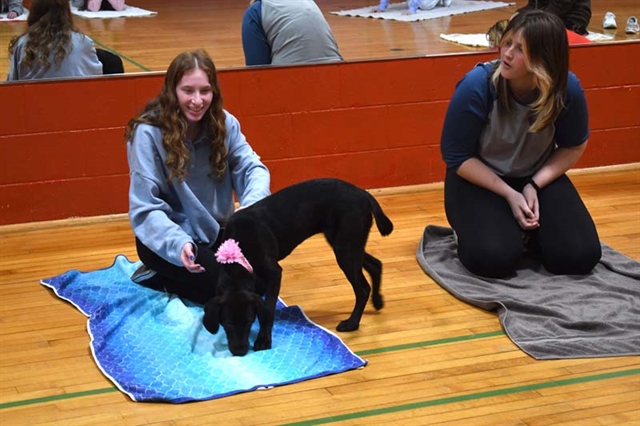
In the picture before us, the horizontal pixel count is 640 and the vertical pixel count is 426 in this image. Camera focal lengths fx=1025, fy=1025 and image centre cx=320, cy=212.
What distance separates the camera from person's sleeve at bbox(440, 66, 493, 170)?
3785 millimetres

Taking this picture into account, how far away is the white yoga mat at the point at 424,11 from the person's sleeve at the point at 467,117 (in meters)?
3.74

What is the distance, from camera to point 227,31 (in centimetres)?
693

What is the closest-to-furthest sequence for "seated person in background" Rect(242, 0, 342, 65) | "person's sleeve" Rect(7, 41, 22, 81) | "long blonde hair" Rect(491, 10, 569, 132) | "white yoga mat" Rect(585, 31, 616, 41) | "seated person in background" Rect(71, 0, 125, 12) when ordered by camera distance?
"long blonde hair" Rect(491, 10, 569, 132) → "person's sleeve" Rect(7, 41, 22, 81) → "seated person in background" Rect(242, 0, 342, 65) → "white yoga mat" Rect(585, 31, 616, 41) → "seated person in background" Rect(71, 0, 125, 12)

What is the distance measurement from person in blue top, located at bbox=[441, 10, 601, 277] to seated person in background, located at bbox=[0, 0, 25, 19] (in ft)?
10.8

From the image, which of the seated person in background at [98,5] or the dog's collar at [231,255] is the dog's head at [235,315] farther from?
the seated person in background at [98,5]

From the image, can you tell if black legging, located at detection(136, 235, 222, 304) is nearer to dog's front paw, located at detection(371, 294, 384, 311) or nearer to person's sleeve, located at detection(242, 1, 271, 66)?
dog's front paw, located at detection(371, 294, 384, 311)

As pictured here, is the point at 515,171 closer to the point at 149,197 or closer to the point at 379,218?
the point at 379,218

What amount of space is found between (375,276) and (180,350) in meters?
0.73

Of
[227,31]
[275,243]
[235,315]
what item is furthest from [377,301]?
[227,31]

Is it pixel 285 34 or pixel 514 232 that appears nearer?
pixel 514 232

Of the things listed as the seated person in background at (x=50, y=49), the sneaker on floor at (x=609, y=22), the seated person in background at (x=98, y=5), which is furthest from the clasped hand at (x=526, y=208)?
the seated person in background at (x=98, y=5)

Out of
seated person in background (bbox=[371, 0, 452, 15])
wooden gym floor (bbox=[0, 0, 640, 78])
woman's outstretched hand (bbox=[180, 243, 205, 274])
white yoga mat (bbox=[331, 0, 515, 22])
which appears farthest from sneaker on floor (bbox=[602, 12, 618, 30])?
woman's outstretched hand (bbox=[180, 243, 205, 274])

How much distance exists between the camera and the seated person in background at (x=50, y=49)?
441cm

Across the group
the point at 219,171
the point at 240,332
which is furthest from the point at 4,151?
the point at 240,332
